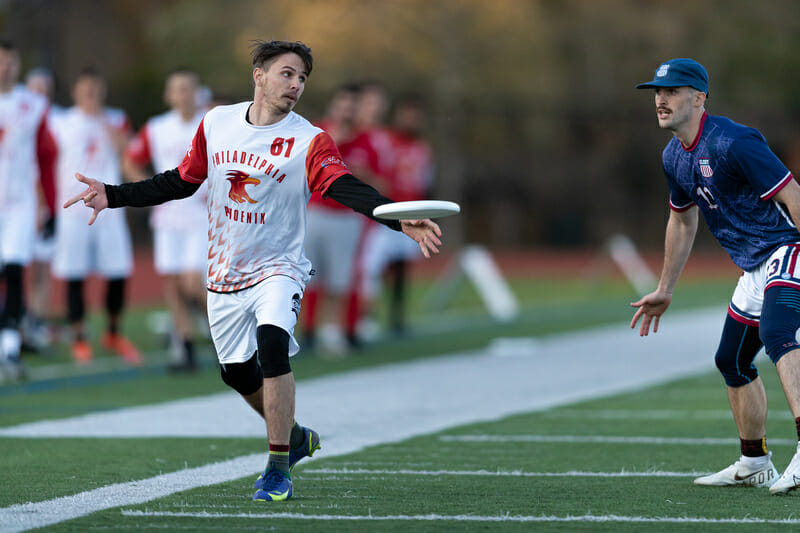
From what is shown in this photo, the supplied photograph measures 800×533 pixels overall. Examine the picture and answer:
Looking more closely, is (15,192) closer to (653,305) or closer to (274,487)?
(274,487)

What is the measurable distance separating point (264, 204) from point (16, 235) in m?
5.33

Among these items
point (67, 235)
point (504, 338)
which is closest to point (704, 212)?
point (67, 235)

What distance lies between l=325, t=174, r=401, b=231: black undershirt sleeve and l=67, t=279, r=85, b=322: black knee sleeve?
702 cm

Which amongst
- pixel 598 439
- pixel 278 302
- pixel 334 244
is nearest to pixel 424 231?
pixel 278 302

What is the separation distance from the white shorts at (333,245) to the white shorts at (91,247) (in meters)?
1.88

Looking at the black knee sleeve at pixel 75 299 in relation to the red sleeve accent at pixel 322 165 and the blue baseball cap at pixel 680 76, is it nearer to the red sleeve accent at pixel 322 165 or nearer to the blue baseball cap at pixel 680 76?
the red sleeve accent at pixel 322 165

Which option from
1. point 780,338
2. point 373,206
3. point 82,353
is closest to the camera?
point 373,206

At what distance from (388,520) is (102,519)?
1.11 m

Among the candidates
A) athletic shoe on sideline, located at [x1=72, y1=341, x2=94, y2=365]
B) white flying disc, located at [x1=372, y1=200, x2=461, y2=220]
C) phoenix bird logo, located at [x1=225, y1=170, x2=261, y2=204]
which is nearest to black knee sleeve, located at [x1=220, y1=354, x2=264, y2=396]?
phoenix bird logo, located at [x1=225, y1=170, x2=261, y2=204]

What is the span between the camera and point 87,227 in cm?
1267

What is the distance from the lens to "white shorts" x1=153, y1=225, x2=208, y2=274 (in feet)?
38.4

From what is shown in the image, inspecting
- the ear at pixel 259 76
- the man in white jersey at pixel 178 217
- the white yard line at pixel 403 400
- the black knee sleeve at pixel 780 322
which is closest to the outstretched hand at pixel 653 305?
the black knee sleeve at pixel 780 322

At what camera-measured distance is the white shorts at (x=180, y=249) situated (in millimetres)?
11719

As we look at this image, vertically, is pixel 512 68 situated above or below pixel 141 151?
above
